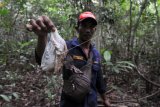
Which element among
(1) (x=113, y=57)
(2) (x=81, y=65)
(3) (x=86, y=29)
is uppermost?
(3) (x=86, y=29)

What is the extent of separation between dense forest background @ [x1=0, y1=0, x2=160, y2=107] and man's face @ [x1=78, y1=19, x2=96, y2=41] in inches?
75.1

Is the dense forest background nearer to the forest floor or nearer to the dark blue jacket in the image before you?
the forest floor

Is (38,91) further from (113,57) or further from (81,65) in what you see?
(81,65)

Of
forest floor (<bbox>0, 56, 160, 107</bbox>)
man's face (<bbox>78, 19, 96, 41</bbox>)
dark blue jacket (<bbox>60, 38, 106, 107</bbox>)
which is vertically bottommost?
forest floor (<bbox>0, 56, 160, 107</bbox>)

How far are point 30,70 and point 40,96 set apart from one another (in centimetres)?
205

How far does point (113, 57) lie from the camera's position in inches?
243

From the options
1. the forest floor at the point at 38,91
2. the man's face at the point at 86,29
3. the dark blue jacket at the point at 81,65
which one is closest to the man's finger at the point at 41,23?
the dark blue jacket at the point at 81,65

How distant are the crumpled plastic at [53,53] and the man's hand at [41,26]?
4cm

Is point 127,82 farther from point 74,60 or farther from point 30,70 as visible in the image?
point 74,60

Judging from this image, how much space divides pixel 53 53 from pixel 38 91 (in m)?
3.91

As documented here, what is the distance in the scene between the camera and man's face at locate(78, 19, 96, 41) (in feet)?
8.71

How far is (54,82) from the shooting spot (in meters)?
5.27

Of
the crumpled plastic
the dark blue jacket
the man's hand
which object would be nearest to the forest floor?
the dark blue jacket

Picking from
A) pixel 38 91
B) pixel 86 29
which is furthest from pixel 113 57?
pixel 86 29
